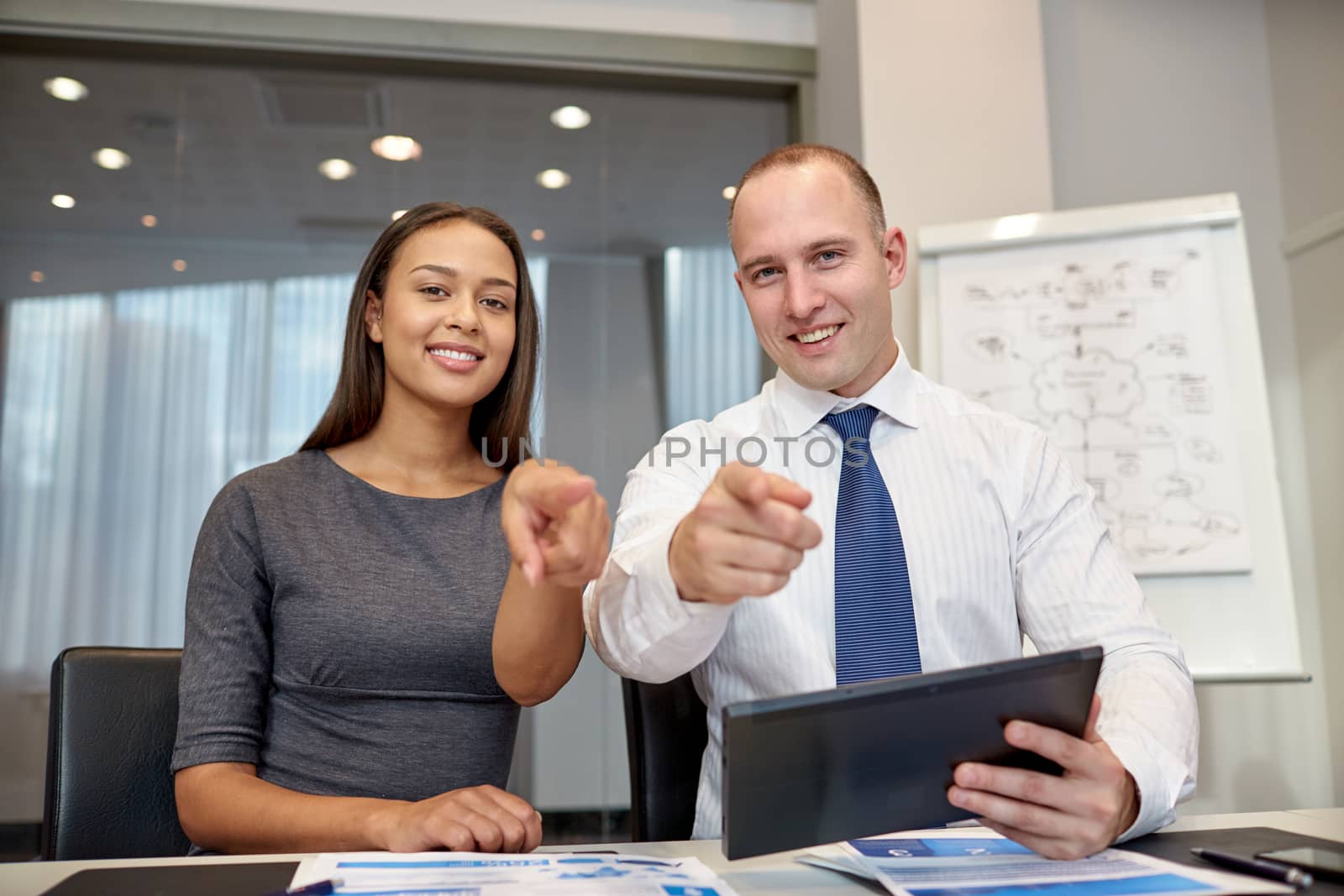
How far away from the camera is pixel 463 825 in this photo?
1.00m

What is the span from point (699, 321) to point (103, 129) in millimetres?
1976

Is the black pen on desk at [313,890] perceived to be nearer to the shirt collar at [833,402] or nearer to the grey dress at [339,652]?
the grey dress at [339,652]

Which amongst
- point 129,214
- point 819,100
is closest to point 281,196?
point 129,214

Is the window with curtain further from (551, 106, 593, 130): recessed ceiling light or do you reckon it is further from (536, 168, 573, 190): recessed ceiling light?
(551, 106, 593, 130): recessed ceiling light

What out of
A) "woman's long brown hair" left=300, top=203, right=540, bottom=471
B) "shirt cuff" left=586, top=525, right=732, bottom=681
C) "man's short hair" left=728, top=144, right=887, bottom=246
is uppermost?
"man's short hair" left=728, top=144, right=887, bottom=246

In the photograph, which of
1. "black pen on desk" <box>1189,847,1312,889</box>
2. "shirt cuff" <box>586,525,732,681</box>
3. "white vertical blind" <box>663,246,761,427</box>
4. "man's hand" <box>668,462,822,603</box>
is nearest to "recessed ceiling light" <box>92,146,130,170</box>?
"white vertical blind" <box>663,246,761,427</box>

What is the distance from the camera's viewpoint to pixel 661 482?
4.56 ft

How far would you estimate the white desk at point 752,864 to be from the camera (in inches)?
34.4

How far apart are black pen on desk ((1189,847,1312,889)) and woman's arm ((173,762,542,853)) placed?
2.09 feet

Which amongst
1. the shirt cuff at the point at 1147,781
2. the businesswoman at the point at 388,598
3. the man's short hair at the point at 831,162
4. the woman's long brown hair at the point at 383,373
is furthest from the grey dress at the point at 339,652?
the shirt cuff at the point at 1147,781

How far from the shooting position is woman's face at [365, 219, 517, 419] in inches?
59.1

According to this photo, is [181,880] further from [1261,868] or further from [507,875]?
[1261,868]

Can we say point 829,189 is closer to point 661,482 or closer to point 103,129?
point 661,482

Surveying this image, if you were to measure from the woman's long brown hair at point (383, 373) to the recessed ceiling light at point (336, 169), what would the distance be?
1890mm
